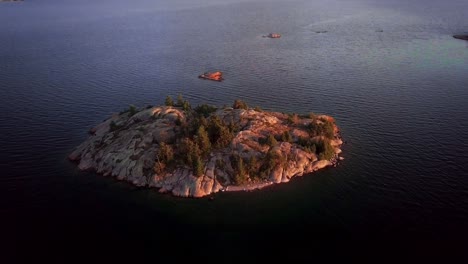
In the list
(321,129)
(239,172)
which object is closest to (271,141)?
(239,172)

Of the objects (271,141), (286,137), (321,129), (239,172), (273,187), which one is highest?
(321,129)

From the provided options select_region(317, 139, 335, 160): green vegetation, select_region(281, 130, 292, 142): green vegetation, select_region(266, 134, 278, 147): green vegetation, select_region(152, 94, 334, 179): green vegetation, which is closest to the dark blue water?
select_region(317, 139, 335, 160): green vegetation

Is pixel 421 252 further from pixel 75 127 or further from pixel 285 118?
pixel 75 127

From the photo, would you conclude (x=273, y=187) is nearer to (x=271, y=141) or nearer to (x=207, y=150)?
(x=271, y=141)

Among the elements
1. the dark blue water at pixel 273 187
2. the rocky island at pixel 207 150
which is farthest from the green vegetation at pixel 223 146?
the dark blue water at pixel 273 187

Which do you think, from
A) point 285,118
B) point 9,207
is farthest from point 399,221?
point 9,207

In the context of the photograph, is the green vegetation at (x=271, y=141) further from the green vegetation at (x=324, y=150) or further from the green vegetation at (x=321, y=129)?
the green vegetation at (x=321, y=129)

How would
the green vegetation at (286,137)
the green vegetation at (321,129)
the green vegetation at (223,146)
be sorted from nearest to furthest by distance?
the green vegetation at (223,146), the green vegetation at (286,137), the green vegetation at (321,129)

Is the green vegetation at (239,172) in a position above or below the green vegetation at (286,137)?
below
